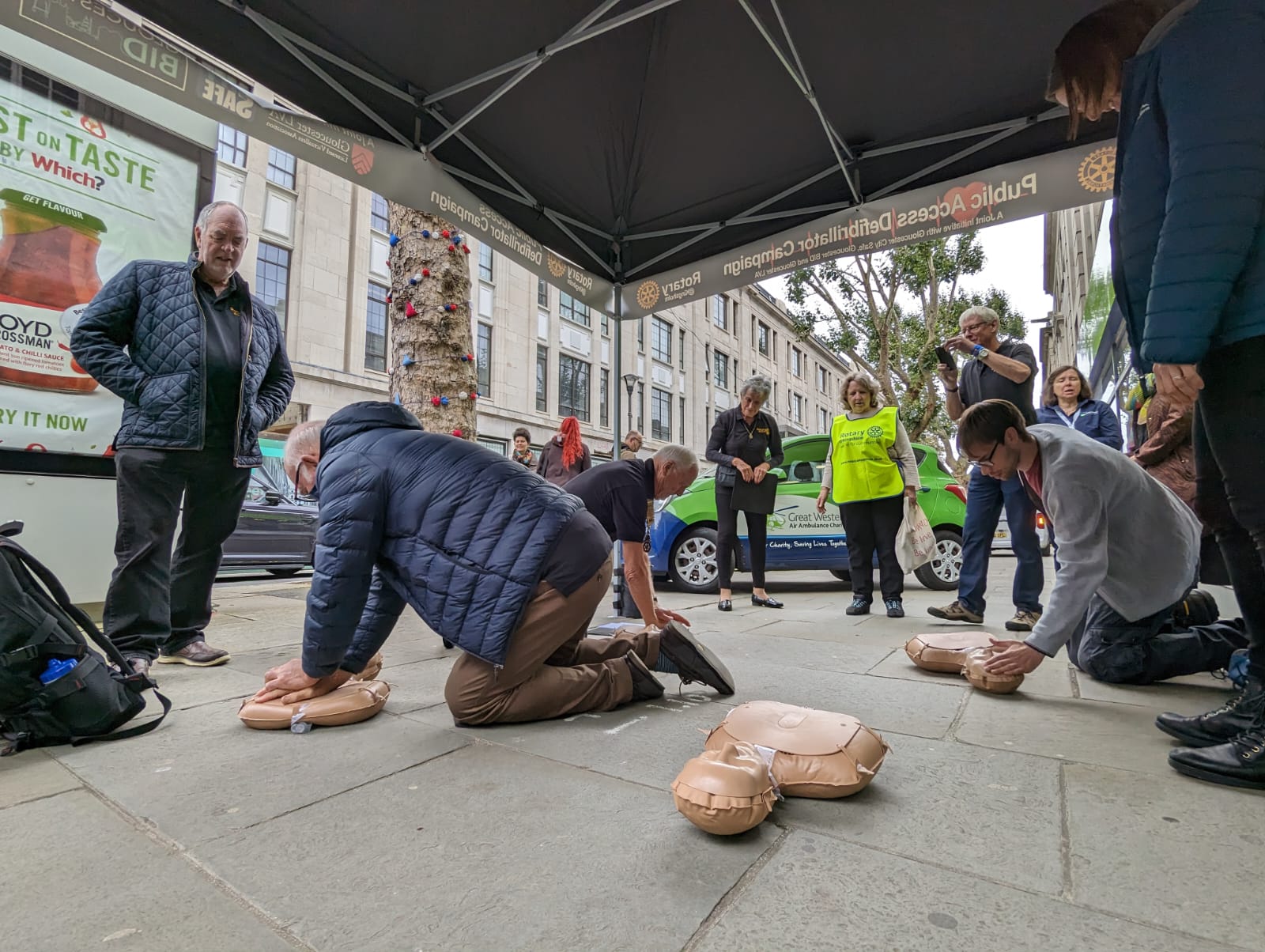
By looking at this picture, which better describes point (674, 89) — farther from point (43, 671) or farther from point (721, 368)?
point (721, 368)

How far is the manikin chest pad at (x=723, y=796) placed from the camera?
1.31 m

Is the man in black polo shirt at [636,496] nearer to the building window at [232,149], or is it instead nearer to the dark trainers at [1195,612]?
the dark trainers at [1195,612]

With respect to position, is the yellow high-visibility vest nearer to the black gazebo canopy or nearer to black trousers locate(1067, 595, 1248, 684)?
the black gazebo canopy

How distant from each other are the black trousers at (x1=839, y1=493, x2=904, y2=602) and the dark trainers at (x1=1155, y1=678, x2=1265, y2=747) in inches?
110

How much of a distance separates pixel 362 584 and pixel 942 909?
1.68 m

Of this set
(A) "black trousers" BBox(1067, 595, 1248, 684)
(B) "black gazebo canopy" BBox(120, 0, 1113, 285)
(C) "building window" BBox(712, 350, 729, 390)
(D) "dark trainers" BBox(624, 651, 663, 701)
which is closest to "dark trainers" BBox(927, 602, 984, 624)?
(A) "black trousers" BBox(1067, 595, 1248, 684)

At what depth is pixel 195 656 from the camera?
3059 mm

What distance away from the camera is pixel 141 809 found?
1497 millimetres

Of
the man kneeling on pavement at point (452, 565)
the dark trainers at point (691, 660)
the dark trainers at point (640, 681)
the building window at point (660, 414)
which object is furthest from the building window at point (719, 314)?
the man kneeling on pavement at point (452, 565)

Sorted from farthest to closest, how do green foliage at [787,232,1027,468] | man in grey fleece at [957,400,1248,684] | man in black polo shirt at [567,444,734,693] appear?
green foliage at [787,232,1027,468] → man in black polo shirt at [567,444,734,693] → man in grey fleece at [957,400,1248,684]

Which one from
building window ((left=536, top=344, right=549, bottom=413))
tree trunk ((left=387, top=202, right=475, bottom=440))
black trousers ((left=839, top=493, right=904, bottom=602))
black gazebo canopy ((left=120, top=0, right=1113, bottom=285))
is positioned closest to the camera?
black gazebo canopy ((left=120, top=0, right=1113, bottom=285))

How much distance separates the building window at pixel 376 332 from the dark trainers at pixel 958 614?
1800 cm

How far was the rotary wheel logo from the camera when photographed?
12.5 feet

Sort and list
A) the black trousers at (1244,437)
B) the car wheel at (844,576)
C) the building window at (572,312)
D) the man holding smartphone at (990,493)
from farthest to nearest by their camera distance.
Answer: the building window at (572,312)
the car wheel at (844,576)
the man holding smartphone at (990,493)
the black trousers at (1244,437)
